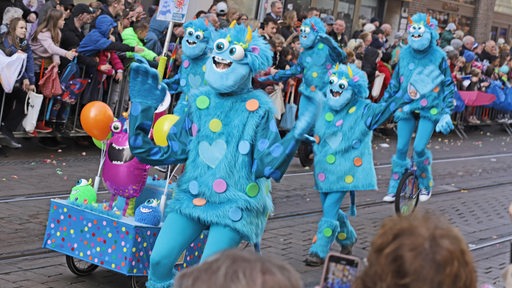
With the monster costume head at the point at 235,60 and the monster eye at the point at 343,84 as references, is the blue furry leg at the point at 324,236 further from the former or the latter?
the monster costume head at the point at 235,60

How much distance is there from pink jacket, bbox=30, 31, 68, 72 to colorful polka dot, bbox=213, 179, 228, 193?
6735 mm

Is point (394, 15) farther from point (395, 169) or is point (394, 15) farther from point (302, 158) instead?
point (395, 169)

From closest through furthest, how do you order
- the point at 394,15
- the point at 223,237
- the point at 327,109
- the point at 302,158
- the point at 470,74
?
1. the point at 223,237
2. the point at 327,109
3. the point at 302,158
4. the point at 470,74
5. the point at 394,15

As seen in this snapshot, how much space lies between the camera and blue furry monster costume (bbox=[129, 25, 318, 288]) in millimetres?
5902

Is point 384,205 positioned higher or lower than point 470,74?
lower

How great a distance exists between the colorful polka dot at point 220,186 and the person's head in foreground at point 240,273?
327cm

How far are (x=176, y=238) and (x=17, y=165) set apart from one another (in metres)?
5.73

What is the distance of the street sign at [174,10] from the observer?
28.3ft

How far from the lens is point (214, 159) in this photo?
19.6 feet

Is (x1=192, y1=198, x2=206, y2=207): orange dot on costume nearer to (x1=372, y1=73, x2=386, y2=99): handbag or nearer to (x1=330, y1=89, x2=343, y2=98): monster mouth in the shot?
(x1=330, y1=89, x2=343, y2=98): monster mouth

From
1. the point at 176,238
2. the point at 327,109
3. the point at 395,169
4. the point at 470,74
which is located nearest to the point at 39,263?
the point at 176,238

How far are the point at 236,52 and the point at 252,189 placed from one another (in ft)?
2.75

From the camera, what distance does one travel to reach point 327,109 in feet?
28.3

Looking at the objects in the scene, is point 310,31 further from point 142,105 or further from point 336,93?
point 142,105
